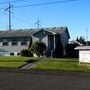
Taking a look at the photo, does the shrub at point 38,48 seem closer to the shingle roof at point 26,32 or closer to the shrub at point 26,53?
the shrub at point 26,53

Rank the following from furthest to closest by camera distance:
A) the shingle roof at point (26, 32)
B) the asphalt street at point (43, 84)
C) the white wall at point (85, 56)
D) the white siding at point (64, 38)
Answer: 1. the white siding at point (64, 38)
2. the shingle roof at point (26, 32)
3. the white wall at point (85, 56)
4. the asphalt street at point (43, 84)

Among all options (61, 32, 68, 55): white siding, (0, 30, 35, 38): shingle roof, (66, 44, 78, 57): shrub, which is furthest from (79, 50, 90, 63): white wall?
(0, 30, 35, 38): shingle roof

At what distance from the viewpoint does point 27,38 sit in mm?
57781

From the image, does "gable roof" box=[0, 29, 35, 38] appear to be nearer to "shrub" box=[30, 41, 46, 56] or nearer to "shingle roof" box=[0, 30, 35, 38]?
"shingle roof" box=[0, 30, 35, 38]

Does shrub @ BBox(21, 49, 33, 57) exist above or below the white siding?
below

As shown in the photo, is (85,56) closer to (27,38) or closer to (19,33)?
(27,38)

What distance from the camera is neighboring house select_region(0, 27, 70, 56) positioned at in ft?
183

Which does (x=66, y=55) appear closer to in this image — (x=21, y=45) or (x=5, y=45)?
(x=21, y=45)

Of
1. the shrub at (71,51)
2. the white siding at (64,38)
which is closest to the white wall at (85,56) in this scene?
the shrub at (71,51)

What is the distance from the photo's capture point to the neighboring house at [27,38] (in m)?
55.8

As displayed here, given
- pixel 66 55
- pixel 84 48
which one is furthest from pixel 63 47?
pixel 84 48

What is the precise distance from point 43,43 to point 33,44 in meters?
1.96

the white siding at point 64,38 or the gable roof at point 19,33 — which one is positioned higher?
the gable roof at point 19,33

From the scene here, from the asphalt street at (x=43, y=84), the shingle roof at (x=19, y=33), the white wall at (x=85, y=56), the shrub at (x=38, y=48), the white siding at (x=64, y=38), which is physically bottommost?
the asphalt street at (x=43, y=84)
